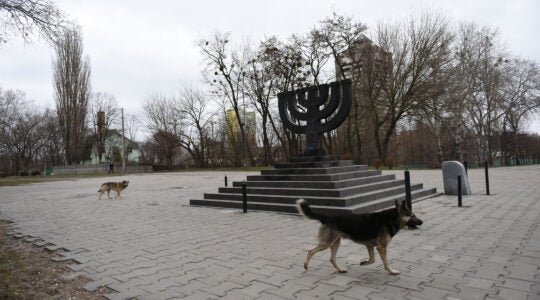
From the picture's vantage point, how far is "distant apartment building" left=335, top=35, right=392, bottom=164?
27062 millimetres

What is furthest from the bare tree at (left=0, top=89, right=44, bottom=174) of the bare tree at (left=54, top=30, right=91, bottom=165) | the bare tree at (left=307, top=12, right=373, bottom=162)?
the bare tree at (left=307, top=12, right=373, bottom=162)

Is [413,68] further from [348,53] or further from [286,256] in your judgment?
[286,256]

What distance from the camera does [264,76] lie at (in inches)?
1341

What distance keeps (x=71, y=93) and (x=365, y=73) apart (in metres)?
40.9

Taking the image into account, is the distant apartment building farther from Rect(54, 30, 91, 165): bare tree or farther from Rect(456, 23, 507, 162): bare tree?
Rect(54, 30, 91, 165): bare tree

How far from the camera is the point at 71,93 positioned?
4606cm

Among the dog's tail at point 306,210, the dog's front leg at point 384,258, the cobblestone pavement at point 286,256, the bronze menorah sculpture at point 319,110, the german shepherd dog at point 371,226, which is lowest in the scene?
the cobblestone pavement at point 286,256

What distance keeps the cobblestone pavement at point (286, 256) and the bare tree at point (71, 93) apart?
146 ft

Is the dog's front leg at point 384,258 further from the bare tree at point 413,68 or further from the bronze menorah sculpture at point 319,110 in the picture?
the bare tree at point 413,68

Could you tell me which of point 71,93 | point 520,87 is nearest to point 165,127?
point 71,93

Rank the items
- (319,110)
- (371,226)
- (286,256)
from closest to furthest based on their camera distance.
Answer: (371,226) < (286,256) < (319,110)

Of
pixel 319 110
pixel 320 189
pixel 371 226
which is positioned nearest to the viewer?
pixel 371 226

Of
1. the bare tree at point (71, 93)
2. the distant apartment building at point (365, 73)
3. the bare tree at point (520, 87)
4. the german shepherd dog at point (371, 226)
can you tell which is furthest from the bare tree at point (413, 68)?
the bare tree at point (71, 93)

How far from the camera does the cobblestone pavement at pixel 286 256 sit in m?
3.38
